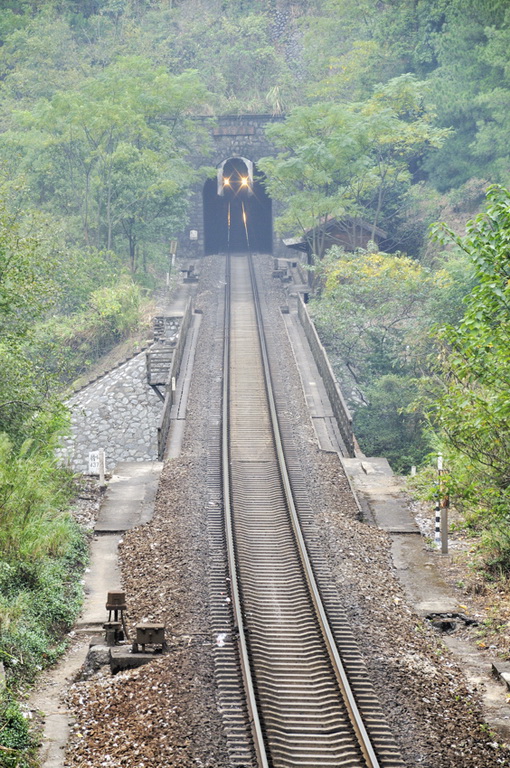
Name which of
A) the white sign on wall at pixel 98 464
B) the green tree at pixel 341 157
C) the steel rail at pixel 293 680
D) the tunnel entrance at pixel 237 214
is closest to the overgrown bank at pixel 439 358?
the steel rail at pixel 293 680

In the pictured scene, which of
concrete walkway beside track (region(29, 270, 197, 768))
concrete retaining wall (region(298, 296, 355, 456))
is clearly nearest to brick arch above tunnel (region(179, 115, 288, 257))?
concrete retaining wall (region(298, 296, 355, 456))

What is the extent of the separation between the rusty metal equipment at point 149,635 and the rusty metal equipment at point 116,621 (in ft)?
1.56

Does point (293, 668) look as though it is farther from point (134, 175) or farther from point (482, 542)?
point (134, 175)

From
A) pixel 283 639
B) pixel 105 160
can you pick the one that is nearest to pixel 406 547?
pixel 283 639

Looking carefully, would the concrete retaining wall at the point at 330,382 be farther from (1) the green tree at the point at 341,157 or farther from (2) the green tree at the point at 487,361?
(2) the green tree at the point at 487,361

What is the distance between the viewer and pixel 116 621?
12797 millimetres

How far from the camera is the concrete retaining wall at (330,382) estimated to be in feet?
75.2

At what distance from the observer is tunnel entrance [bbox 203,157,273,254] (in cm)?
5709

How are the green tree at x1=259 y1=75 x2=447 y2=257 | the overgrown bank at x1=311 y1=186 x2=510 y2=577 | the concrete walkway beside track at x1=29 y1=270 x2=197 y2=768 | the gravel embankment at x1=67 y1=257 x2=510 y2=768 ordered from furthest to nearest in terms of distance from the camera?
the green tree at x1=259 y1=75 x2=447 y2=257 < the overgrown bank at x1=311 y1=186 x2=510 y2=577 < the concrete walkway beside track at x1=29 y1=270 x2=197 y2=768 < the gravel embankment at x1=67 y1=257 x2=510 y2=768

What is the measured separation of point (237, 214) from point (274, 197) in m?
15.2

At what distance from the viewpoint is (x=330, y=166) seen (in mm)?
41812

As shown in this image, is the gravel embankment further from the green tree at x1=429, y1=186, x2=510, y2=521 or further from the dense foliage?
the green tree at x1=429, y1=186, x2=510, y2=521

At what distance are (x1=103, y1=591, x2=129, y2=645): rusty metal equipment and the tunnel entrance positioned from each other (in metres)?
44.9

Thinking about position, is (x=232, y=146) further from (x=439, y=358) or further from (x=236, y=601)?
(x=236, y=601)
